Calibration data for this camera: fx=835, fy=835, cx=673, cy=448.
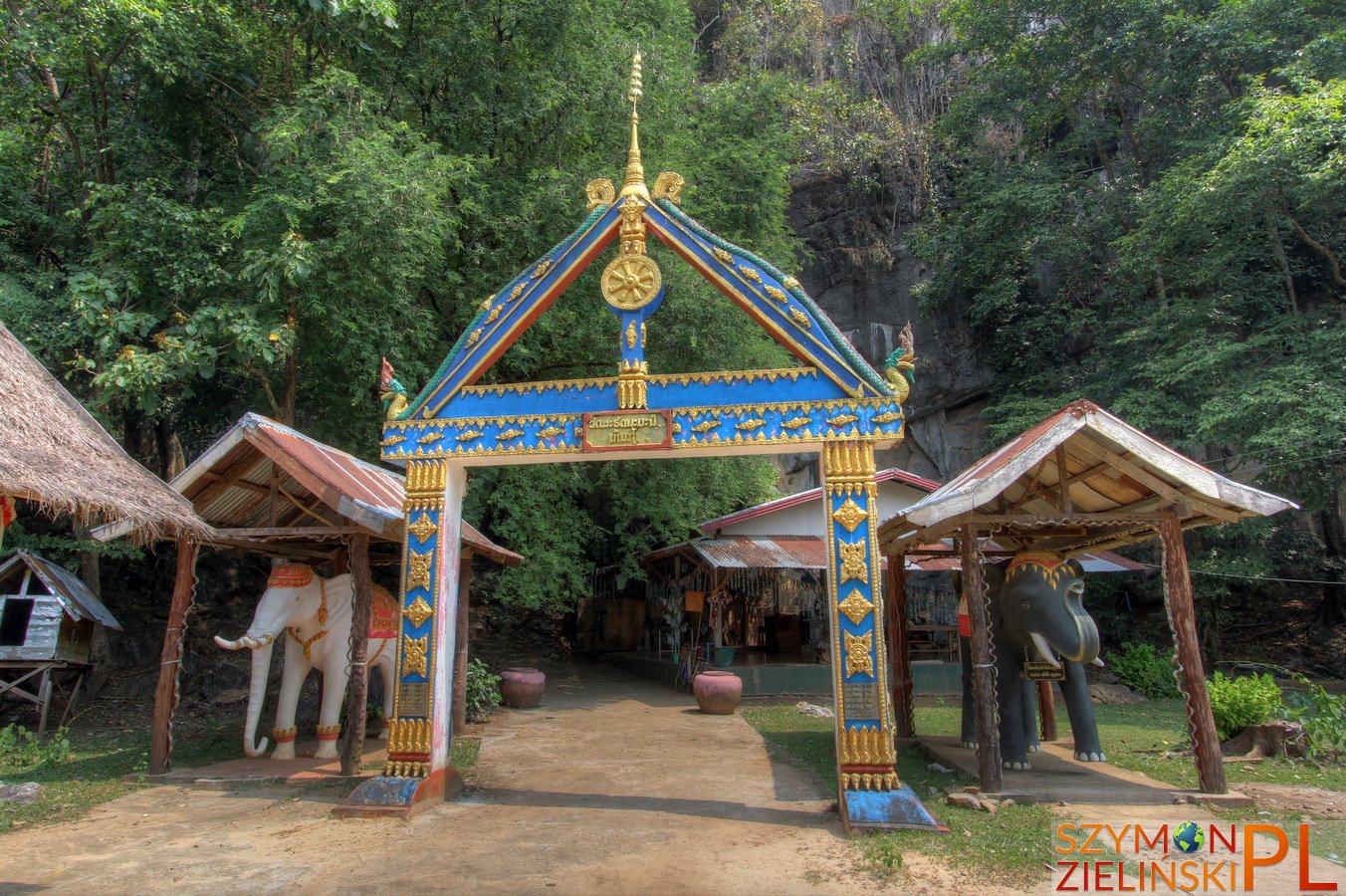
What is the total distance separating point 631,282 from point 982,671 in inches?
195

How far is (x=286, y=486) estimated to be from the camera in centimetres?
983

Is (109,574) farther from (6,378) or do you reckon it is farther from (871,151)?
(871,151)

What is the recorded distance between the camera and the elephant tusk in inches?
336

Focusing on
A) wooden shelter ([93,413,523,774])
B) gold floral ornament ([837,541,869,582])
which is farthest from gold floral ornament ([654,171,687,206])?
wooden shelter ([93,413,523,774])

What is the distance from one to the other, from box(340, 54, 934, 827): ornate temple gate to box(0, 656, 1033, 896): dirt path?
0.65m

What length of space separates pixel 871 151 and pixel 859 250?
313cm

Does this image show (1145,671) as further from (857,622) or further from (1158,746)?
(857,622)

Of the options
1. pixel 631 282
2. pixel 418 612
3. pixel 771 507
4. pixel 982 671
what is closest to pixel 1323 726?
pixel 982 671

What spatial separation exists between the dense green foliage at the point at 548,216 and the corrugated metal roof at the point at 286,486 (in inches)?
96.8

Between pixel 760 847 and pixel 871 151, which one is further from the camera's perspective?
pixel 871 151

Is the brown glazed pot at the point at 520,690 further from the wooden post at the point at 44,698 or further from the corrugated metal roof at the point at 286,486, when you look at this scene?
the wooden post at the point at 44,698

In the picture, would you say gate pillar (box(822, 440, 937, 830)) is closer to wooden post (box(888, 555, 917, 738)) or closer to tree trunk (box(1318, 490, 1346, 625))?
wooden post (box(888, 555, 917, 738))

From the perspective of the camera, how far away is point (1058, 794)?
745 centimetres

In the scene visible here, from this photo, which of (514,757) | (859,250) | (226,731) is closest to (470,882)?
(514,757)
